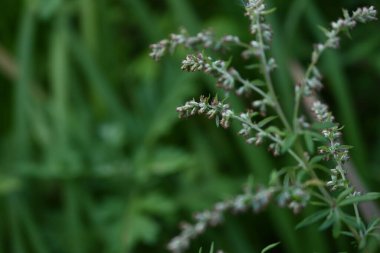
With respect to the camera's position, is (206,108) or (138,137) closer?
(206,108)

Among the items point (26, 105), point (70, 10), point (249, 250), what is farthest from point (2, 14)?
point (249, 250)

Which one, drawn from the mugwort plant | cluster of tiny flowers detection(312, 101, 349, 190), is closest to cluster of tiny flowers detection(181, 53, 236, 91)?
the mugwort plant

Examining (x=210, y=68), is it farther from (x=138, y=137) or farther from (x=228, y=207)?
(x=138, y=137)

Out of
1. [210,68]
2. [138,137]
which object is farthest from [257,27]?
[138,137]

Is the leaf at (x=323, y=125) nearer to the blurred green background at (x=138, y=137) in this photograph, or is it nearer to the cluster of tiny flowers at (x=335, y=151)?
the cluster of tiny flowers at (x=335, y=151)

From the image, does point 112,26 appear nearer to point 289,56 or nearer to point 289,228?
point 289,56

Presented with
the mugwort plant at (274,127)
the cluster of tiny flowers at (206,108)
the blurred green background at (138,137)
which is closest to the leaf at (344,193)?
the mugwort plant at (274,127)

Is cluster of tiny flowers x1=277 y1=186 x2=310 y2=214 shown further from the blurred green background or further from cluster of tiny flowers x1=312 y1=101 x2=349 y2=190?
the blurred green background
